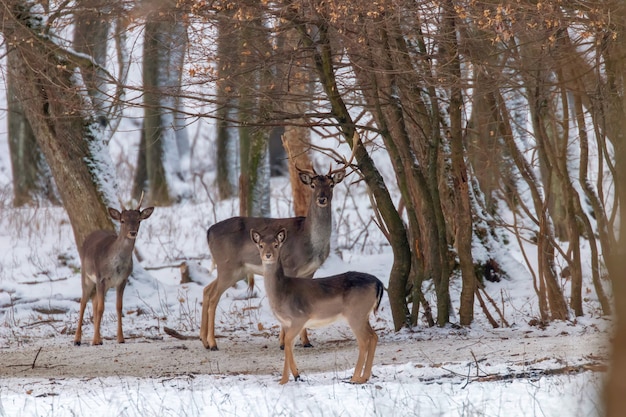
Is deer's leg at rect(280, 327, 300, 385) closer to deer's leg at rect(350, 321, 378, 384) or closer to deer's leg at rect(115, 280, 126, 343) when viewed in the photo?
deer's leg at rect(350, 321, 378, 384)

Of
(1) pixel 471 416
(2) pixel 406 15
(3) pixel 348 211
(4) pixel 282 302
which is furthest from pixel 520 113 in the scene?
(1) pixel 471 416

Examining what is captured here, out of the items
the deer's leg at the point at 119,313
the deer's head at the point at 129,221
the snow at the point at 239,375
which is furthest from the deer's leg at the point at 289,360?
the deer's head at the point at 129,221

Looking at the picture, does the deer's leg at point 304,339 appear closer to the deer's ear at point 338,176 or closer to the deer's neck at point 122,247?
the deer's ear at point 338,176

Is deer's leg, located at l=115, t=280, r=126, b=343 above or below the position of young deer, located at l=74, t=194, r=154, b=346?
below

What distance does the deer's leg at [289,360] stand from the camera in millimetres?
7832

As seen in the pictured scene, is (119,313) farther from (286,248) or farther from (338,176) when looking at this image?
(338,176)

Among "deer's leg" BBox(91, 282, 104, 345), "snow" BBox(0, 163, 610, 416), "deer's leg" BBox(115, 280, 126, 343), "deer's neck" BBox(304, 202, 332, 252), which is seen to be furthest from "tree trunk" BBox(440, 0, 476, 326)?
"deer's leg" BBox(91, 282, 104, 345)

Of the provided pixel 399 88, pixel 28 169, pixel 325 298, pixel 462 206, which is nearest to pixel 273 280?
pixel 325 298

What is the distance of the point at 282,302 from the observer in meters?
8.20

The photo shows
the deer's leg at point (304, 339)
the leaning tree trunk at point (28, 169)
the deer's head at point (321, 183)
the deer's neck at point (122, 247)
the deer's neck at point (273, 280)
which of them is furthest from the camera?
the leaning tree trunk at point (28, 169)

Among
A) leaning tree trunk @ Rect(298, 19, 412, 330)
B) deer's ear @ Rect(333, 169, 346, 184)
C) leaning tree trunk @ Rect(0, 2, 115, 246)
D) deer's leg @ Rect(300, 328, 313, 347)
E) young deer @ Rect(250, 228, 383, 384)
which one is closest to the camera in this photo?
young deer @ Rect(250, 228, 383, 384)

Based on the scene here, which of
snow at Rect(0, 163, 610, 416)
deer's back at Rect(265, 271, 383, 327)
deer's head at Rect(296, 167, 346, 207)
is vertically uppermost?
deer's head at Rect(296, 167, 346, 207)

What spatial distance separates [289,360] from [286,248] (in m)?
3.22

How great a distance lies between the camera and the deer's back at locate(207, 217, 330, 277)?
1098cm
